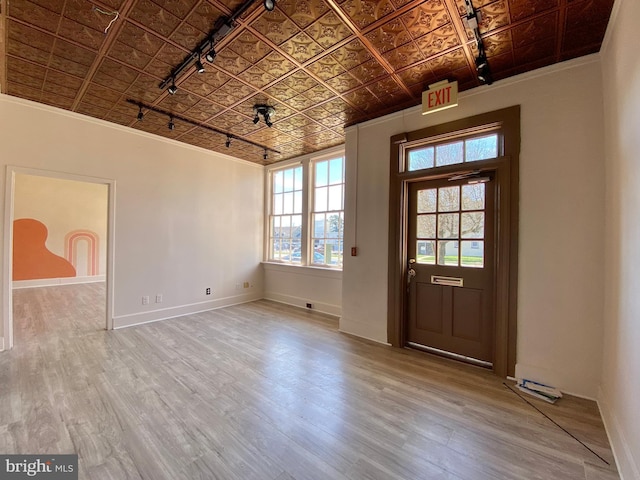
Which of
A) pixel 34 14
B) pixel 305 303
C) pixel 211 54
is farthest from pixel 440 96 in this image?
pixel 305 303

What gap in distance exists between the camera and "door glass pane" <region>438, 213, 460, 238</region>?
311 cm

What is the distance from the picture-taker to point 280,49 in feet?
7.77

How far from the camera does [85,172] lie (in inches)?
146

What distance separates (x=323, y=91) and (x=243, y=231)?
11.6 ft

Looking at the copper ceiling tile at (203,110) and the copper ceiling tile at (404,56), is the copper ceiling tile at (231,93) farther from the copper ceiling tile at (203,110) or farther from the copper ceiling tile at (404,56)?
the copper ceiling tile at (404,56)

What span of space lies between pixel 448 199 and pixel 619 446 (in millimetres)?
2350

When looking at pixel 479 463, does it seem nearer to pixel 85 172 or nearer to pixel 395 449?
pixel 395 449

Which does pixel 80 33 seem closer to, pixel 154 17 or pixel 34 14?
pixel 34 14

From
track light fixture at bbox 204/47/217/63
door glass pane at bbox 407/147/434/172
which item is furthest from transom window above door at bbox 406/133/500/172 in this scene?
track light fixture at bbox 204/47/217/63

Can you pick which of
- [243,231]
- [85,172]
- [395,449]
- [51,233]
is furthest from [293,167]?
[51,233]

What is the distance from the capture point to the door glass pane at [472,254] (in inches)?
116

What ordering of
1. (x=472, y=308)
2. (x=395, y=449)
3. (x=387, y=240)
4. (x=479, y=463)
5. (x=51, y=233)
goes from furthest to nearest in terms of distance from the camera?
1. (x=51, y=233)
2. (x=387, y=240)
3. (x=472, y=308)
4. (x=395, y=449)
5. (x=479, y=463)

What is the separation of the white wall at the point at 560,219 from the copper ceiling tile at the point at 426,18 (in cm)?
117

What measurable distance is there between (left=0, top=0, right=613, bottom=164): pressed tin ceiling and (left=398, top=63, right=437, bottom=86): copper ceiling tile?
10 millimetres
